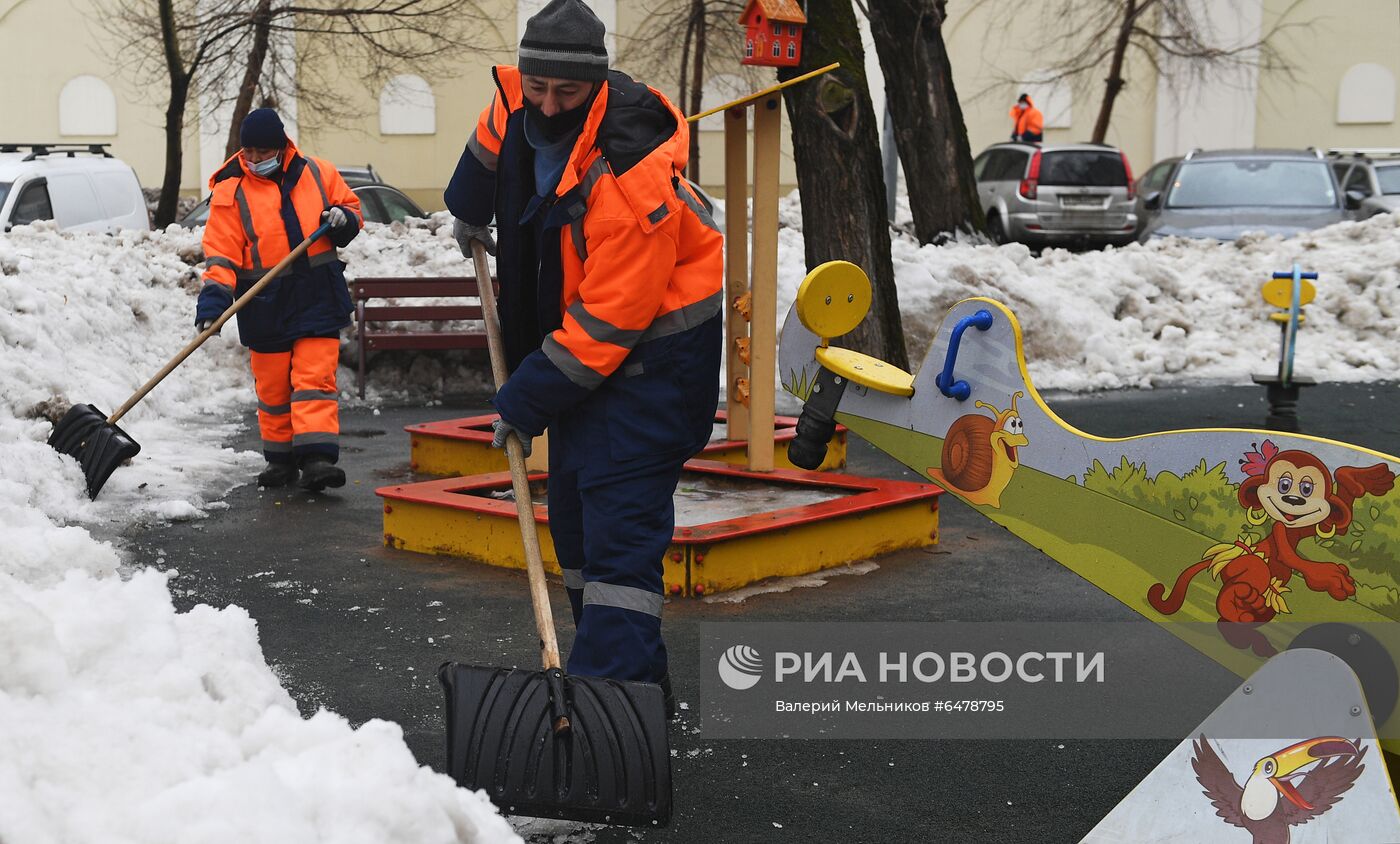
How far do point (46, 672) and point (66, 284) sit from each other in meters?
8.25

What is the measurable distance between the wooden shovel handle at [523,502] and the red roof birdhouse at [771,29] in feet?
11.3

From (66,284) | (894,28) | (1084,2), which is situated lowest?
(66,284)

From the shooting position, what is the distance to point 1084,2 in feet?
100

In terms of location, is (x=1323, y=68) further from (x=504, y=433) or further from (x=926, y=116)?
(x=504, y=433)

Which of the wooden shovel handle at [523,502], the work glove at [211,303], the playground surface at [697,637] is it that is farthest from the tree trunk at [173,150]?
the wooden shovel handle at [523,502]

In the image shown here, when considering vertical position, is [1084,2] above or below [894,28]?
above

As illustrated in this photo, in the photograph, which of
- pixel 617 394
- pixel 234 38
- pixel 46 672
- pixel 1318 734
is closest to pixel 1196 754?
pixel 1318 734

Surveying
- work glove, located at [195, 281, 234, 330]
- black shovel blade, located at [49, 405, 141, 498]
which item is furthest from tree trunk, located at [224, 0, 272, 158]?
black shovel blade, located at [49, 405, 141, 498]

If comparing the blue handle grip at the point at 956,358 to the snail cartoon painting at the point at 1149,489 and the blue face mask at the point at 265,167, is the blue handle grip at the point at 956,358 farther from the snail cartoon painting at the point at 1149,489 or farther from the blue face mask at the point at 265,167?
the blue face mask at the point at 265,167

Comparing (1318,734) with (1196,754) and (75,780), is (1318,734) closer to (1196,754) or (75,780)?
(1196,754)

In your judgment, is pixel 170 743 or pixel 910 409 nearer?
pixel 170 743

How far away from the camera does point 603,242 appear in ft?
12.2

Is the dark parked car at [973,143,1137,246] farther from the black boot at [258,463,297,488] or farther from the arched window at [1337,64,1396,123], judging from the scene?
the black boot at [258,463,297,488]

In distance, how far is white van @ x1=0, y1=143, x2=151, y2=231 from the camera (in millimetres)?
15016
